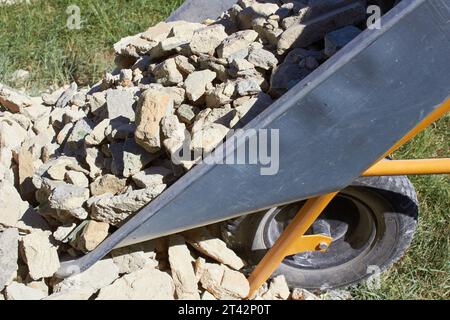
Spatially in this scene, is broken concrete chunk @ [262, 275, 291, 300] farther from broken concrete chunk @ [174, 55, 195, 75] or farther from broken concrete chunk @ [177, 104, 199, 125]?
broken concrete chunk @ [174, 55, 195, 75]

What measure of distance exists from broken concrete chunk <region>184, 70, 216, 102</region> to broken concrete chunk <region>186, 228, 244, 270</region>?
50cm

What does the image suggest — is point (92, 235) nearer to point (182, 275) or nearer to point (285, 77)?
point (182, 275)

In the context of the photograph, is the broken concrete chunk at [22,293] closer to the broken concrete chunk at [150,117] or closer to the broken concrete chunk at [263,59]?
the broken concrete chunk at [150,117]

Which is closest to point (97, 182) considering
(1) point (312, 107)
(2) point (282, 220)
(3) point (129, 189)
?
(3) point (129, 189)

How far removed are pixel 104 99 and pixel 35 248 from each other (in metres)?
0.75

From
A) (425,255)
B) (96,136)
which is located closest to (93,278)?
(96,136)

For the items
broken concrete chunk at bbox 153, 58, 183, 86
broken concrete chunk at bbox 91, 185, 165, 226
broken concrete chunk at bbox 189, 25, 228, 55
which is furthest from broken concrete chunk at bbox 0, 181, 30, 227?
broken concrete chunk at bbox 189, 25, 228, 55

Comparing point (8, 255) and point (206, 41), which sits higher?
point (206, 41)

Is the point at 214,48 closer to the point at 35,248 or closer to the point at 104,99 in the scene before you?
the point at 104,99

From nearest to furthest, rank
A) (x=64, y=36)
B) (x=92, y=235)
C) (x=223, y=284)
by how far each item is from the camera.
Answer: (x=92, y=235) → (x=223, y=284) → (x=64, y=36)

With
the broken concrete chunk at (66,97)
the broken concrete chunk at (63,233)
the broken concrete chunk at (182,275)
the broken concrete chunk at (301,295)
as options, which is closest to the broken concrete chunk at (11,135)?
the broken concrete chunk at (66,97)

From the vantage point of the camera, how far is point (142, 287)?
239 cm

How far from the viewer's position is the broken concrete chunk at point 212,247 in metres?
2.49

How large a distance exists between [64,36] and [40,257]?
80.6 inches
